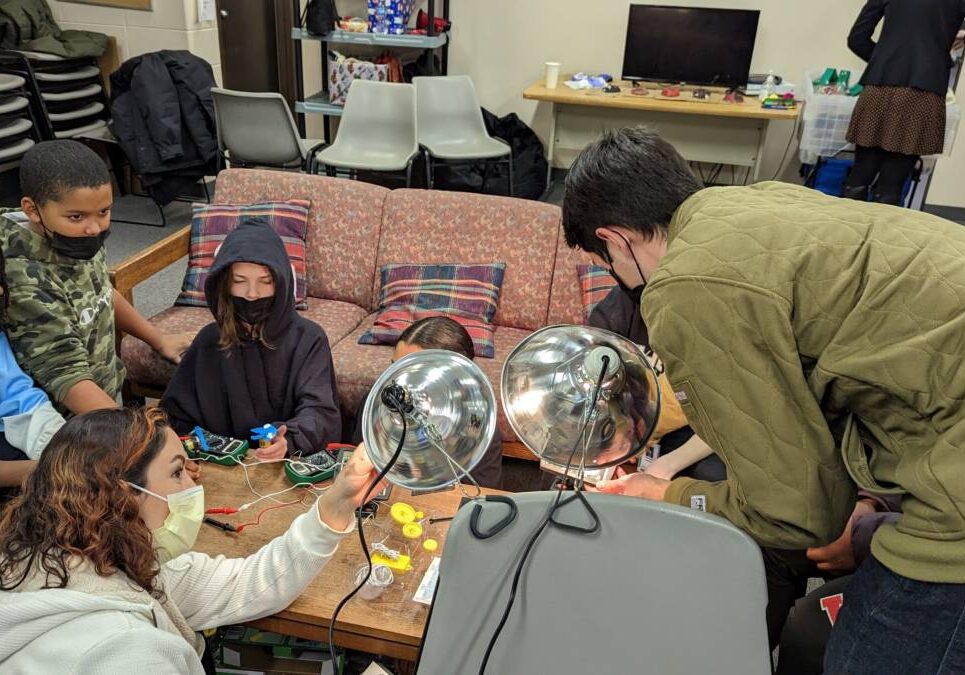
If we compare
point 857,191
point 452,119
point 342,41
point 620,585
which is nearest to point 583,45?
point 452,119

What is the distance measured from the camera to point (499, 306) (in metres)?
2.83

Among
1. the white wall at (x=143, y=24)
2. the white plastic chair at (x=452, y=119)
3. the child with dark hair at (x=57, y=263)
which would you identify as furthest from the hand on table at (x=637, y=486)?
the white wall at (x=143, y=24)

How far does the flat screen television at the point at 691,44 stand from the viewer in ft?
16.5

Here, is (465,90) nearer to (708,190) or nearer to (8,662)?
(708,190)

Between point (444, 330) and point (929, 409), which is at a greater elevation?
point (929, 409)

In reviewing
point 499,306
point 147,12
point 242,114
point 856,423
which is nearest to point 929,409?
point 856,423

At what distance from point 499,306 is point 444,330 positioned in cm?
89

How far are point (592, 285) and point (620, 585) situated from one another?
1834 mm

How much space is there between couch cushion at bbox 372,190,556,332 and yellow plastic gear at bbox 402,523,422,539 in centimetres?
146

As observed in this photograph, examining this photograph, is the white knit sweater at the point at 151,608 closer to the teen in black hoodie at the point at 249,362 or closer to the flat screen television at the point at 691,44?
the teen in black hoodie at the point at 249,362

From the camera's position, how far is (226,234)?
9.58ft

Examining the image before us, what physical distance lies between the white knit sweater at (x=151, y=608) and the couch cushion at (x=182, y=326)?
1.46m

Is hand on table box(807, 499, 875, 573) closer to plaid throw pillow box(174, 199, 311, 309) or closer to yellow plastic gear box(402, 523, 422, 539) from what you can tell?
yellow plastic gear box(402, 523, 422, 539)

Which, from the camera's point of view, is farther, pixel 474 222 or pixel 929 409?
pixel 474 222
